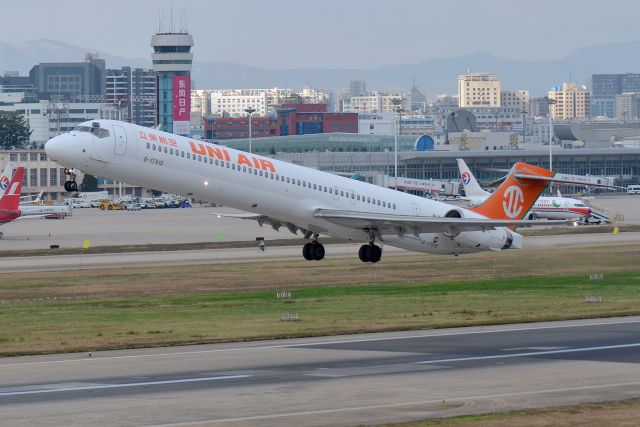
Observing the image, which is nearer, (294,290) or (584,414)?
(584,414)

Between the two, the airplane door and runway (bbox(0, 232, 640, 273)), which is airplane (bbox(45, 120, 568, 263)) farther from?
runway (bbox(0, 232, 640, 273))

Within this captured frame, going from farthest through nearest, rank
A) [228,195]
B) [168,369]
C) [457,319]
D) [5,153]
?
[5,153], [228,195], [457,319], [168,369]

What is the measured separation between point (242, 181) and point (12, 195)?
177 feet

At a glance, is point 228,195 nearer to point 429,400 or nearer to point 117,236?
point 429,400

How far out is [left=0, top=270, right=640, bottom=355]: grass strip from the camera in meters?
42.0

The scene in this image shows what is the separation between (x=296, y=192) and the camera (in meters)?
60.8

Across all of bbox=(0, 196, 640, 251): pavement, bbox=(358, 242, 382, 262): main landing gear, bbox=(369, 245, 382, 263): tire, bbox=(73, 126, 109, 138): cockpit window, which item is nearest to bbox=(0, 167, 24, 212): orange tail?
bbox=(0, 196, 640, 251): pavement

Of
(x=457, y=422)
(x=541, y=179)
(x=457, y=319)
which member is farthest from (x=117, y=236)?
(x=457, y=422)

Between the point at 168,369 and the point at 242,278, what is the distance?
33.3 meters

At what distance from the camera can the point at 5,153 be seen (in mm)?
195250

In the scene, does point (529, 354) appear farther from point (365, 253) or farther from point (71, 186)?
point (365, 253)

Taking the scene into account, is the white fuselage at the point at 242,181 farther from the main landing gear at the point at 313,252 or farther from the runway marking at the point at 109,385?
the runway marking at the point at 109,385

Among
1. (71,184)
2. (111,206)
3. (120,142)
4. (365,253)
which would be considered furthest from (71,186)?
(111,206)

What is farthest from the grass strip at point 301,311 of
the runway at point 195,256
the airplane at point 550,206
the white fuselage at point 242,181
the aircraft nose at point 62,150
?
the airplane at point 550,206
